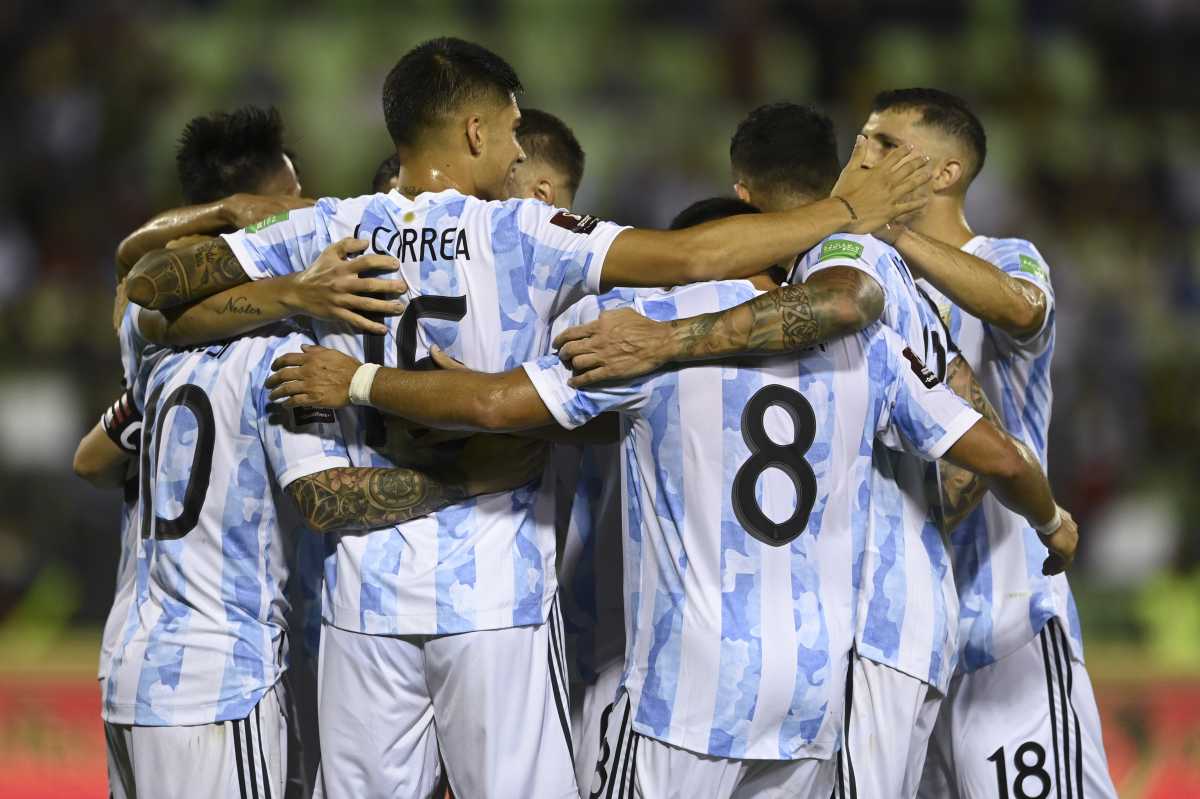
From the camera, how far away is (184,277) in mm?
3562

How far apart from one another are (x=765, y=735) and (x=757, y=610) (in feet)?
0.93

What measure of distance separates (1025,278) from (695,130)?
281 inches

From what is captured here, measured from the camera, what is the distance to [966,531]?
13.0ft

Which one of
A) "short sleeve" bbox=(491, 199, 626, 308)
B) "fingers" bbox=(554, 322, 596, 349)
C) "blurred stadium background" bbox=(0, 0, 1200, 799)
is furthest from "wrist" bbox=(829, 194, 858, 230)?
"blurred stadium background" bbox=(0, 0, 1200, 799)

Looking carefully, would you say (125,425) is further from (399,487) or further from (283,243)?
(399,487)

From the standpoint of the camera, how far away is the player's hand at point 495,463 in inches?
136

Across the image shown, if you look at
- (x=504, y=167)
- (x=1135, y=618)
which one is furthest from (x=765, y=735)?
(x=1135, y=618)

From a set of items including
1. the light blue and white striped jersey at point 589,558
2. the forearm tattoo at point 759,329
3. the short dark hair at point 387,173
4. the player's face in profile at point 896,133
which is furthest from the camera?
the short dark hair at point 387,173

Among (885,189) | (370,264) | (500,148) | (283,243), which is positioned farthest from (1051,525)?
(283,243)

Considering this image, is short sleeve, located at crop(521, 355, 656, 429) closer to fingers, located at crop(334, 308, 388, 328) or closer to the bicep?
the bicep

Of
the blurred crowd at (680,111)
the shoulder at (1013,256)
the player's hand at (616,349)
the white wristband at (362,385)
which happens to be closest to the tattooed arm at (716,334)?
the player's hand at (616,349)

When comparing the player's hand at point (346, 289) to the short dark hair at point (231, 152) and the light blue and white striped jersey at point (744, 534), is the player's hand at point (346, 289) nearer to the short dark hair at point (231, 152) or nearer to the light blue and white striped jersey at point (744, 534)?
the light blue and white striped jersey at point (744, 534)

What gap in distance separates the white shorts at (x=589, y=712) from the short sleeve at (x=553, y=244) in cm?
111

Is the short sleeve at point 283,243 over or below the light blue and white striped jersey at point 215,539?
over
